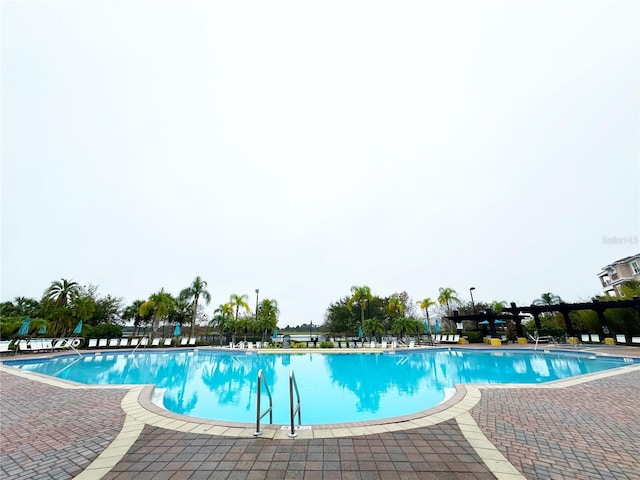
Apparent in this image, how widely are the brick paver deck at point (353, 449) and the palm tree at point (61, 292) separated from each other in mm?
29186

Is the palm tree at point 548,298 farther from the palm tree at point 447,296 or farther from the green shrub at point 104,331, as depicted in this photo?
the green shrub at point 104,331

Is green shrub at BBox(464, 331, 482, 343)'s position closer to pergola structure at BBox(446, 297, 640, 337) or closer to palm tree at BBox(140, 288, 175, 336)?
pergola structure at BBox(446, 297, 640, 337)

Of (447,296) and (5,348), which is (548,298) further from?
(5,348)

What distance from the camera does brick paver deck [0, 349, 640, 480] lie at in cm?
312

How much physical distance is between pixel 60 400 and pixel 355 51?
1563cm

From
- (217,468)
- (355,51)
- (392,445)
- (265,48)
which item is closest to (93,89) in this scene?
(265,48)

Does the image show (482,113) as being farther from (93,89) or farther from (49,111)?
(49,111)

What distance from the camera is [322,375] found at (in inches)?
519

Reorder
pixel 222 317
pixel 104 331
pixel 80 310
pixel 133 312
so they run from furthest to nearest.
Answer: pixel 133 312
pixel 222 317
pixel 80 310
pixel 104 331

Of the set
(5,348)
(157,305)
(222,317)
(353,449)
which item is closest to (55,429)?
(353,449)

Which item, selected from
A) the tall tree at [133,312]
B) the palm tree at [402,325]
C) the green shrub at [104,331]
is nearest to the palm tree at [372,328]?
the palm tree at [402,325]

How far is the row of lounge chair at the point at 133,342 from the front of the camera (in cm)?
2270

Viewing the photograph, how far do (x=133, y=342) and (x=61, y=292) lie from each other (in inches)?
455

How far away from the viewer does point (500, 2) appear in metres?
9.28
